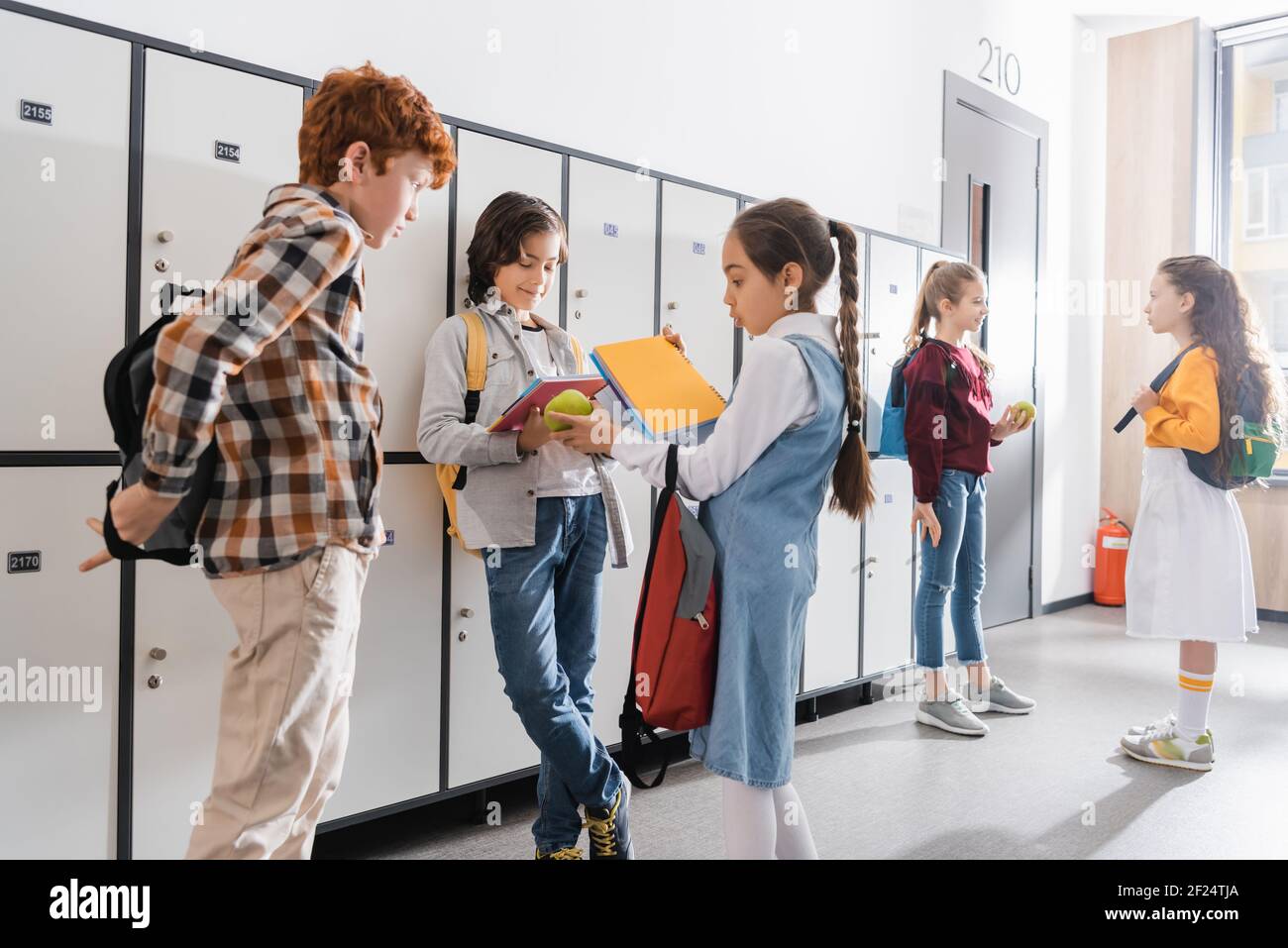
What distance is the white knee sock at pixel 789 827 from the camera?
58.1 inches

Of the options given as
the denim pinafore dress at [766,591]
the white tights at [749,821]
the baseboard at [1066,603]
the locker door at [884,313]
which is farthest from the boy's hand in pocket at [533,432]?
the baseboard at [1066,603]

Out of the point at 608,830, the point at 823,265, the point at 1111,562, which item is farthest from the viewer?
the point at 1111,562

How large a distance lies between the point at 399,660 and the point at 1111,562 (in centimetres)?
457

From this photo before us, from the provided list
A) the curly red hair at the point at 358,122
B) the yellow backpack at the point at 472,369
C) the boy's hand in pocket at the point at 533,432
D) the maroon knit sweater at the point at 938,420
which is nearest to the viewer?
the curly red hair at the point at 358,122

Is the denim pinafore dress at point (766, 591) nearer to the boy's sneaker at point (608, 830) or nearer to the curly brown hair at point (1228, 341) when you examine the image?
the boy's sneaker at point (608, 830)

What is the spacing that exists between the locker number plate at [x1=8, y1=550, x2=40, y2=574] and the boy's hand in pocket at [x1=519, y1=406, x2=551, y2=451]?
0.87 meters

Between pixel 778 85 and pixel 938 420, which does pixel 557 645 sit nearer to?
pixel 938 420

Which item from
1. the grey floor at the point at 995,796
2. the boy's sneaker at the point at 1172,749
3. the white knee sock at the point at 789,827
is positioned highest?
the white knee sock at the point at 789,827

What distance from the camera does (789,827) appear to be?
1479mm

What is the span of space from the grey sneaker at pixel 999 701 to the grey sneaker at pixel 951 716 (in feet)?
0.49

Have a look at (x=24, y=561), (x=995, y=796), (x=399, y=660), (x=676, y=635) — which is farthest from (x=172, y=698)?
(x=995, y=796)

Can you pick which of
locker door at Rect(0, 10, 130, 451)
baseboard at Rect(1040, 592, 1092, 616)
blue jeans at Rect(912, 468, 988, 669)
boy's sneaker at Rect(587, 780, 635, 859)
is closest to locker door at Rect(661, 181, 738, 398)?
blue jeans at Rect(912, 468, 988, 669)

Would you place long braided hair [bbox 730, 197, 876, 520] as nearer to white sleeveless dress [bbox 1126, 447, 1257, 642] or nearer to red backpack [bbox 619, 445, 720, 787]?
red backpack [bbox 619, 445, 720, 787]
